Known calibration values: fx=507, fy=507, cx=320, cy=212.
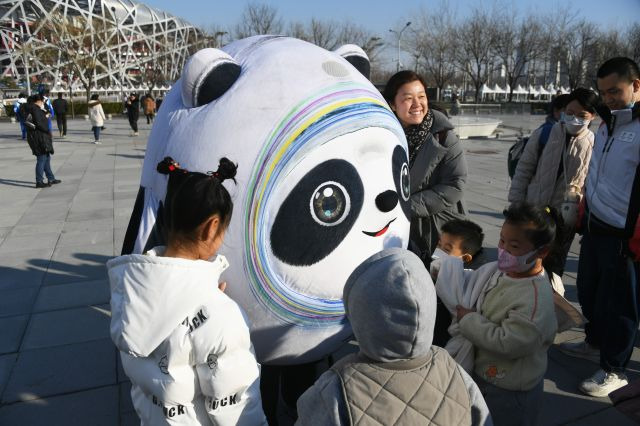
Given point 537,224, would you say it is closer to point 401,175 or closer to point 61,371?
point 401,175

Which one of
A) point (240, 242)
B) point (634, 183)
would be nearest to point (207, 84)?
point (240, 242)

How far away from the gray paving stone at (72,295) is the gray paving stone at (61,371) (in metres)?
0.81

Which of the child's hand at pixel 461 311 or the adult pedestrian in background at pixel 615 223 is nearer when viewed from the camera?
the child's hand at pixel 461 311

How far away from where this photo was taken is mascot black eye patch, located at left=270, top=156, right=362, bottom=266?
2115mm

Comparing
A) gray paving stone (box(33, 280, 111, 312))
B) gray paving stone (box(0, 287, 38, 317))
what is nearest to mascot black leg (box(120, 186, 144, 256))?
gray paving stone (box(33, 280, 111, 312))

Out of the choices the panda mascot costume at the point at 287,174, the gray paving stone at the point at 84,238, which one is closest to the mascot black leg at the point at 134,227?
the panda mascot costume at the point at 287,174

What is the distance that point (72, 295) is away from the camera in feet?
15.6

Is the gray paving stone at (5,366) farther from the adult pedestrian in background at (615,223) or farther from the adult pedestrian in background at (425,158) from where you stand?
the adult pedestrian in background at (615,223)

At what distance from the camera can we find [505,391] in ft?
7.30

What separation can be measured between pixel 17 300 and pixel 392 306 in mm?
4566

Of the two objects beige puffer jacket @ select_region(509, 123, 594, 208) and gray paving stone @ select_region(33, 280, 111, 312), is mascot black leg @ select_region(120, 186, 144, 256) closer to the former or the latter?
gray paving stone @ select_region(33, 280, 111, 312)

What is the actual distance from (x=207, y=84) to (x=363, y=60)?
0.99 metres

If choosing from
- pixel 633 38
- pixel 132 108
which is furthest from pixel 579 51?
pixel 132 108

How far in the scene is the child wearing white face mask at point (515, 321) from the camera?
2082 millimetres
